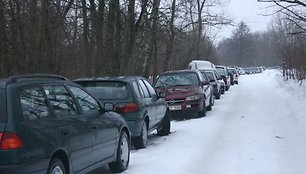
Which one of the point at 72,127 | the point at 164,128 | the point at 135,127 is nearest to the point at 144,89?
the point at 135,127

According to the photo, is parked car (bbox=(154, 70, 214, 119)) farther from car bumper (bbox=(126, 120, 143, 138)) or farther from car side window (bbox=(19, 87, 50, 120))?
car side window (bbox=(19, 87, 50, 120))

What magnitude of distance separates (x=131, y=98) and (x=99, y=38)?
1064 cm

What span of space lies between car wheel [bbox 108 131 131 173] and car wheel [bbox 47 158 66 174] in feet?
7.62

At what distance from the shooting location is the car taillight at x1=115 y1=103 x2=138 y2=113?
10727mm

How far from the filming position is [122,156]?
29.1 feet

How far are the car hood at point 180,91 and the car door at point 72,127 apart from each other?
10.1 metres

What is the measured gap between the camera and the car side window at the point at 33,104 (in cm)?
581

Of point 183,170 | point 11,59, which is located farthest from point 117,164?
point 11,59

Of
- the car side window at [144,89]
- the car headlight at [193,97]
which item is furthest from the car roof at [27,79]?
the car headlight at [193,97]

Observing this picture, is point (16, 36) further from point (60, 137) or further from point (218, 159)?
point (60, 137)

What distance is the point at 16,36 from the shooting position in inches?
565

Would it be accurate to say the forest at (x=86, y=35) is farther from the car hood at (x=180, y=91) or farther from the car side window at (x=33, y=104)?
the car side window at (x=33, y=104)

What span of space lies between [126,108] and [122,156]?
2.03m

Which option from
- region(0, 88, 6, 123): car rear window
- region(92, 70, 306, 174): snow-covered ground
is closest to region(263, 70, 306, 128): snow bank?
region(92, 70, 306, 174): snow-covered ground
